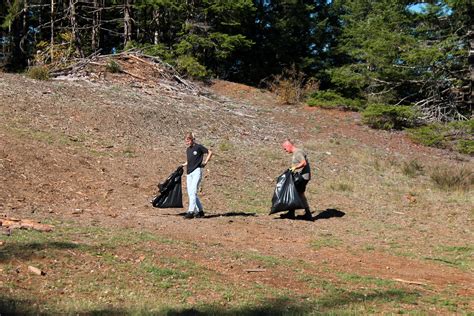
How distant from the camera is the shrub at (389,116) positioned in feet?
78.8

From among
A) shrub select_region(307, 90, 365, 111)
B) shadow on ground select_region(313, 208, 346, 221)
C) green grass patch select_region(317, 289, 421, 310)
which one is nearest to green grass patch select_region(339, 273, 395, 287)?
green grass patch select_region(317, 289, 421, 310)

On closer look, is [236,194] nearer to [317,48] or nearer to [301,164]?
[301,164]

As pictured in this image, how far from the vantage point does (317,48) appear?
39.1 meters

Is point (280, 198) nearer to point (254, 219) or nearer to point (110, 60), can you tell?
point (254, 219)

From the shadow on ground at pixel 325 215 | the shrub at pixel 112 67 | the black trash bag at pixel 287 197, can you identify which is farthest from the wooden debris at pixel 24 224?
the shrub at pixel 112 67

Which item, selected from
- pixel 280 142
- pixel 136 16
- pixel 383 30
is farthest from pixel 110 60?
pixel 136 16

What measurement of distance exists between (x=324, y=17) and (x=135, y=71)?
20.8 meters

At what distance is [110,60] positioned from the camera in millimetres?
24062

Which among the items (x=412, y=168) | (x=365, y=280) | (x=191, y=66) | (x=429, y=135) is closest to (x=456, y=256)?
(x=365, y=280)

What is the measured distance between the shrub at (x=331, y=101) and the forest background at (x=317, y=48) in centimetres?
5

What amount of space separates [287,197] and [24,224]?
5.00 meters

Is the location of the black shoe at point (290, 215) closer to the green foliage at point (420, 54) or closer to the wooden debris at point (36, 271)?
the wooden debris at point (36, 271)

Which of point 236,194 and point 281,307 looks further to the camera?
point 236,194

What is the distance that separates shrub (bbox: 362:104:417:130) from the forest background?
1.8 inches
